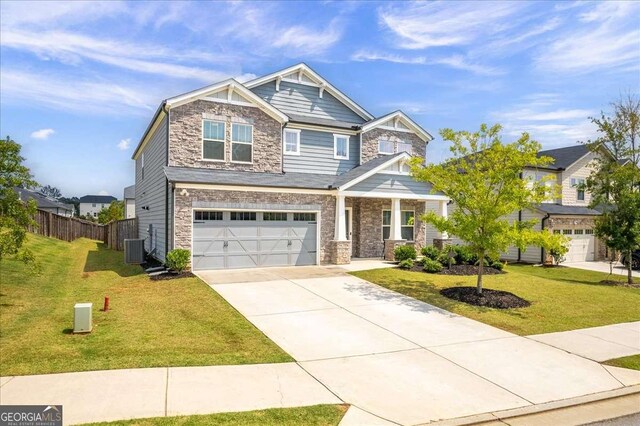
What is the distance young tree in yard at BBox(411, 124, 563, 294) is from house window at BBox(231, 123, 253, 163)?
8950 mm

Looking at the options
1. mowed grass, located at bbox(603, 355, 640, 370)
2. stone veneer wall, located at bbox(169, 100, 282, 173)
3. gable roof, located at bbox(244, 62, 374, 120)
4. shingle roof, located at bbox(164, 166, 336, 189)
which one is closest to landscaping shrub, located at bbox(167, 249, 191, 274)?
shingle roof, located at bbox(164, 166, 336, 189)

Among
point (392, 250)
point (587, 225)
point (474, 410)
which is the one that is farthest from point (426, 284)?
point (587, 225)

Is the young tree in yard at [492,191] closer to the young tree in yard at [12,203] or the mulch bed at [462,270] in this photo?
the mulch bed at [462,270]

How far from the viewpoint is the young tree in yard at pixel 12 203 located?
10.2 metres

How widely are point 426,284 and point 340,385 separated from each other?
929cm

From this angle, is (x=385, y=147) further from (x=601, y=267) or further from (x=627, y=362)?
(x=627, y=362)

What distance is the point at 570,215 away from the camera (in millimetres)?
26438

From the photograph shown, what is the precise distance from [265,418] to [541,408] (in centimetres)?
406

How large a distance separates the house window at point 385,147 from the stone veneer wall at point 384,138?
0.72ft

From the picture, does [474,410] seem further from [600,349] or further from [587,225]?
[587,225]

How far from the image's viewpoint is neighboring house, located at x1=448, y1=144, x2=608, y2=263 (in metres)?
25.7

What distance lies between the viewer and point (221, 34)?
42.3ft

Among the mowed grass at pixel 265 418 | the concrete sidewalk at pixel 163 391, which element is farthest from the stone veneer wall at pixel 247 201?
the mowed grass at pixel 265 418

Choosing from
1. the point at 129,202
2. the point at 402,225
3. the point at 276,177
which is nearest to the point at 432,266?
the point at 402,225
